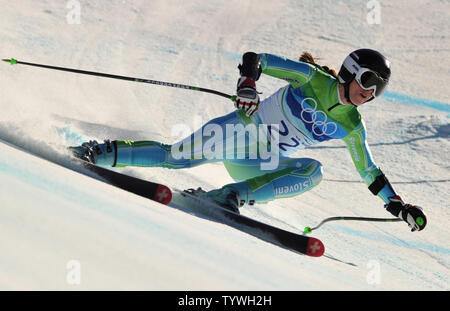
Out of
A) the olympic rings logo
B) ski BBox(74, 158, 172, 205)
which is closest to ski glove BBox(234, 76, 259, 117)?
the olympic rings logo

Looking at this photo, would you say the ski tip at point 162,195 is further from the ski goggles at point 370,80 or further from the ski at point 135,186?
the ski goggles at point 370,80

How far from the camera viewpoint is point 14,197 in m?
2.20

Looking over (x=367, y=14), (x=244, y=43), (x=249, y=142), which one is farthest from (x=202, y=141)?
(x=367, y=14)

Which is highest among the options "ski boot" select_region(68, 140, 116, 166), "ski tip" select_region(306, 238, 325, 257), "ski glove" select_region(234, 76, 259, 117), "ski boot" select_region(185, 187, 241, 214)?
"ski glove" select_region(234, 76, 259, 117)

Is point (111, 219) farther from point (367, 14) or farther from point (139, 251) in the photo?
point (367, 14)

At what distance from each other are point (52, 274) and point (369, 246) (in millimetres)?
3344

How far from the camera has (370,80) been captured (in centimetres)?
369

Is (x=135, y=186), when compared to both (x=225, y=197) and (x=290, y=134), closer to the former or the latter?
(x=225, y=197)

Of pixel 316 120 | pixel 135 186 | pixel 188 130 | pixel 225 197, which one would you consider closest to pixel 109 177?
pixel 135 186

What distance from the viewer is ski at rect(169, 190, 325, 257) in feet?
11.7

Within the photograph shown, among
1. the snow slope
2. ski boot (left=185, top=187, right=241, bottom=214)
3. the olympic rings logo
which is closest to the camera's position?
the snow slope

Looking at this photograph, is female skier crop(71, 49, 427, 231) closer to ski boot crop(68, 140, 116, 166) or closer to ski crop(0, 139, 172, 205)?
ski boot crop(68, 140, 116, 166)

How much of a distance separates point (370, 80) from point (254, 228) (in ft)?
3.46

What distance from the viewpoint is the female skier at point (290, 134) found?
3.73 metres
